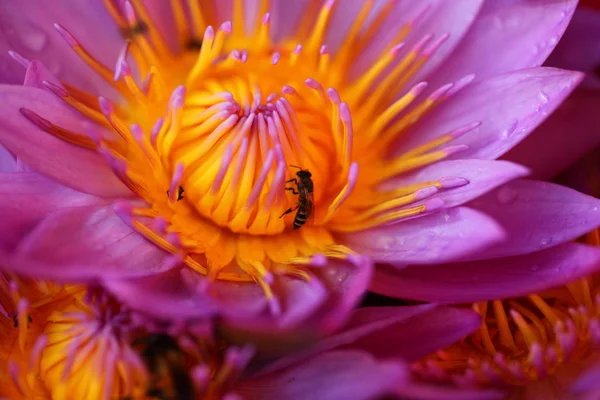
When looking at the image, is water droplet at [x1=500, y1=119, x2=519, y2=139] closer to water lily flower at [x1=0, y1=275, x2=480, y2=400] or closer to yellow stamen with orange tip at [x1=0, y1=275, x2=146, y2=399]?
water lily flower at [x1=0, y1=275, x2=480, y2=400]

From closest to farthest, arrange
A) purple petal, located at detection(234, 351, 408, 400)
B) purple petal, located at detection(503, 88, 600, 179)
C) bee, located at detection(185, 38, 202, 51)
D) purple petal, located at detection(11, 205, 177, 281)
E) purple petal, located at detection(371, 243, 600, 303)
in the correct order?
purple petal, located at detection(234, 351, 408, 400) < purple petal, located at detection(11, 205, 177, 281) < purple petal, located at detection(371, 243, 600, 303) < purple petal, located at detection(503, 88, 600, 179) < bee, located at detection(185, 38, 202, 51)

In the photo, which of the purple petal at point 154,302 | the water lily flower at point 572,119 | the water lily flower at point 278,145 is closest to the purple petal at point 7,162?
the water lily flower at point 278,145

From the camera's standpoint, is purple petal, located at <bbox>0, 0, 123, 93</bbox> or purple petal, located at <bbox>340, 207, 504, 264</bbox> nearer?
purple petal, located at <bbox>340, 207, 504, 264</bbox>

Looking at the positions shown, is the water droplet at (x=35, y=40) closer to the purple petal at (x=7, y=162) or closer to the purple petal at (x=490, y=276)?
the purple petal at (x=7, y=162)

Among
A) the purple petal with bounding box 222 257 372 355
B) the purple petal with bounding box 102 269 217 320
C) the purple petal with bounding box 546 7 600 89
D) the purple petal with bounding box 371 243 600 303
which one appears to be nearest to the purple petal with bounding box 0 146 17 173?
the purple petal with bounding box 102 269 217 320

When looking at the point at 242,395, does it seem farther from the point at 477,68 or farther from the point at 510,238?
the point at 477,68

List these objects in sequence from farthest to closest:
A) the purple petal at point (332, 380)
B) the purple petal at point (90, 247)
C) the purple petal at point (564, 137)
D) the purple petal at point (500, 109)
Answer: the purple petal at point (564, 137) < the purple petal at point (500, 109) < the purple petal at point (90, 247) < the purple petal at point (332, 380)
